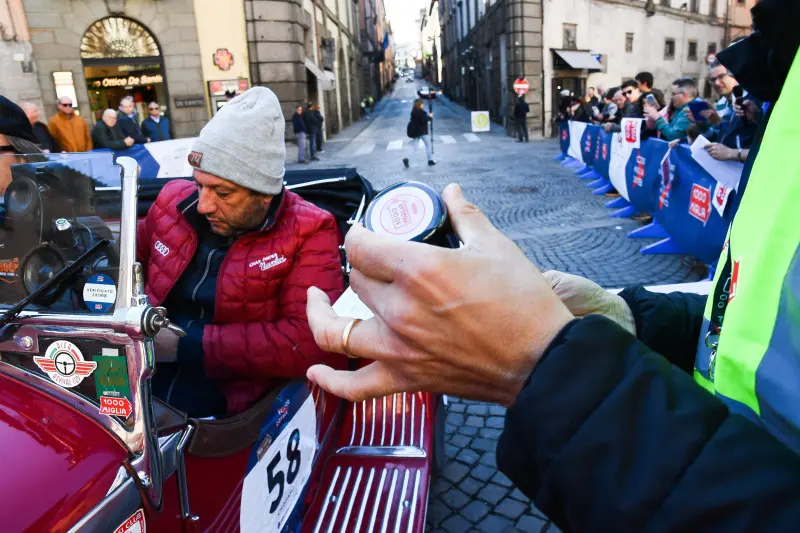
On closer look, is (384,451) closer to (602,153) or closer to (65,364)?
(65,364)

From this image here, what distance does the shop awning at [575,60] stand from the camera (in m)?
21.1

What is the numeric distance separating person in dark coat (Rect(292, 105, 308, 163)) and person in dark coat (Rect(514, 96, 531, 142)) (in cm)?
769

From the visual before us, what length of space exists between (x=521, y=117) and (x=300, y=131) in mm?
8070

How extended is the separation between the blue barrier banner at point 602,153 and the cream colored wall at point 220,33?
9808 millimetres

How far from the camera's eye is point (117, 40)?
14570mm

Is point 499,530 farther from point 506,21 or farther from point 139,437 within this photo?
point 506,21

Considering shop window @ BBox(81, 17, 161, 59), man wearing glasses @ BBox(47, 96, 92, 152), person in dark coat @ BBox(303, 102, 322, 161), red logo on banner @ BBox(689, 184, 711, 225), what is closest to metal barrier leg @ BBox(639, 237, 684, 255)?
red logo on banner @ BBox(689, 184, 711, 225)

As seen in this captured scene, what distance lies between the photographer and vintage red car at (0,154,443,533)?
1.18 meters

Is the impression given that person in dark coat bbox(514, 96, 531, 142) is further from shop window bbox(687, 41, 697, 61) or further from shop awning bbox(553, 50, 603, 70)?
shop window bbox(687, 41, 697, 61)

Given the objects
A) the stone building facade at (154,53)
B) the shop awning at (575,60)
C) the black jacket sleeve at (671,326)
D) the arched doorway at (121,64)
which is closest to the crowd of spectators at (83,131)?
the stone building facade at (154,53)

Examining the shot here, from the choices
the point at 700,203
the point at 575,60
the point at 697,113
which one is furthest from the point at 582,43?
the point at 700,203

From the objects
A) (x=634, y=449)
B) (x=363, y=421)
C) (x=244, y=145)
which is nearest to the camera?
(x=634, y=449)

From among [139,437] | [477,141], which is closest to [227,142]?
[139,437]

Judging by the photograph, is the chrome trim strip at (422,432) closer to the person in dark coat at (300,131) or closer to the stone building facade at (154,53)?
the stone building facade at (154,53)
